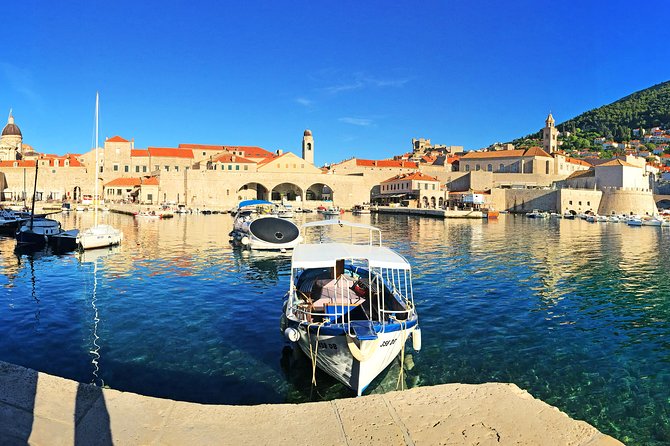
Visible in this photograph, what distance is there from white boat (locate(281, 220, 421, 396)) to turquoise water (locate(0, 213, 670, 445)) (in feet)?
1.56

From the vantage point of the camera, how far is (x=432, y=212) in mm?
57000

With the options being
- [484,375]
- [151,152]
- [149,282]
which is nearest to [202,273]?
[149,282]

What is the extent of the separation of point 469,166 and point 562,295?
69.2 metres

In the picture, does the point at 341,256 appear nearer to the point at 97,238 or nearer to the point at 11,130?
the point at 97,238

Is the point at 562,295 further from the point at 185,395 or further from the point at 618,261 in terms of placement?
the point at 185,395

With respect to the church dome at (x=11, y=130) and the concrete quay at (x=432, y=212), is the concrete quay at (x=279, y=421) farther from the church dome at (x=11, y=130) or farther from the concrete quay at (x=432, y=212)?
the church dome at (x=11, y=130)

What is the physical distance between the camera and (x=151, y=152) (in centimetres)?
7269

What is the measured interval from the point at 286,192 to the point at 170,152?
19519 mm

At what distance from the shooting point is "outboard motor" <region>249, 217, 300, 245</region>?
22.2 metres

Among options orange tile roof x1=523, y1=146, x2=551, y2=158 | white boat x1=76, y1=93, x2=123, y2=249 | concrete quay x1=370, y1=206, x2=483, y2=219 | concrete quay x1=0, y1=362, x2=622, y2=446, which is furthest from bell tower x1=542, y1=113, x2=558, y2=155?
concrete quay x1=0, y1=362, x2=622, y2=446

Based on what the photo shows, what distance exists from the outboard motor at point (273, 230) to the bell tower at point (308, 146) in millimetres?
58834

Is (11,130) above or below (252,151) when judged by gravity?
above

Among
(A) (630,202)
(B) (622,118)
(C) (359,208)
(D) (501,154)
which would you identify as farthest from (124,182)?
(B) (622,118)

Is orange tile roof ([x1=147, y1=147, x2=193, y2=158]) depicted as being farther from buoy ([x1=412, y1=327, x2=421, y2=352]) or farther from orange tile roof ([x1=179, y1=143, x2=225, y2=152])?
buoy ([x1=412, y1=327, x2=421, y2=352])
